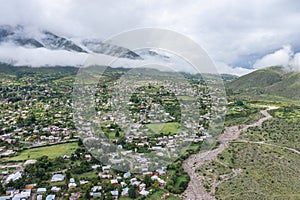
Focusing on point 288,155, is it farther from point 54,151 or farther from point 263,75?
point 263,75

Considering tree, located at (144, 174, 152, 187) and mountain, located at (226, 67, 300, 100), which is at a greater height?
mountain, located at (226, 67, 300, 100)

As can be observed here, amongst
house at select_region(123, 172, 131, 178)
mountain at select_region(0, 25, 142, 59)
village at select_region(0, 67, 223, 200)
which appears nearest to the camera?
village at select_region(0, 67, 223, 200)

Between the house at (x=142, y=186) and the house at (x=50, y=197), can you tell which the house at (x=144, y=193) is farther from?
the house at (x=50, y=197)

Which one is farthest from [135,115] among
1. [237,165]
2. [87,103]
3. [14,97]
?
[14,97]

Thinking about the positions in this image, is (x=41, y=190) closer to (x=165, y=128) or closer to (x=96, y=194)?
(x=96, y=194)

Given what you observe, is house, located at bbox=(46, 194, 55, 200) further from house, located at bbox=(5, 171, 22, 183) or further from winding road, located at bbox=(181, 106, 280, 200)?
winding road, located at bbox=(181, 106, 280, 200)

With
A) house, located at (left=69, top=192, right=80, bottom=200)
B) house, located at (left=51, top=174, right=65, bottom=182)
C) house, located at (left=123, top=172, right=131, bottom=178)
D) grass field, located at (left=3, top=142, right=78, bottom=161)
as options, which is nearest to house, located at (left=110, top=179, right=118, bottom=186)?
house, located at (left=123, top=172, right=131, bottom=178)
